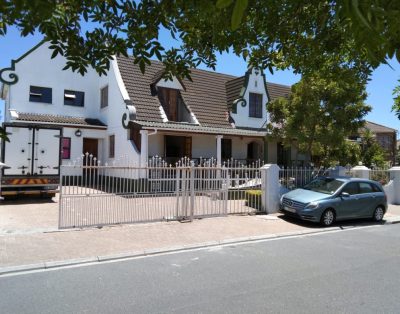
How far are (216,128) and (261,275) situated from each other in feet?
Answer: 47.6

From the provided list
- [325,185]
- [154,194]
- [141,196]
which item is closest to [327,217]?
[325,185]

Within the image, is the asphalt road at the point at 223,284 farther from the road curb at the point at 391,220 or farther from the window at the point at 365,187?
the road curb at the point at 391,220

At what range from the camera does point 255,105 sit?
24.5 metres

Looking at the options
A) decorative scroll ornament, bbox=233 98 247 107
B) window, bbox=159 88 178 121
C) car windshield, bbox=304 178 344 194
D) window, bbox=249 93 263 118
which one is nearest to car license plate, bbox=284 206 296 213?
car windshield, bbox=304 178 344 194

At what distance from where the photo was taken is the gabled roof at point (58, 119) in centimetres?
2080

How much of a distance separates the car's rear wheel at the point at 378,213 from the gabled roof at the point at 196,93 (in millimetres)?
10412

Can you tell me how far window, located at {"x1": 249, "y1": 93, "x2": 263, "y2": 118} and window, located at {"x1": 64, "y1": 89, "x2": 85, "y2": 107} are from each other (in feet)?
34.8

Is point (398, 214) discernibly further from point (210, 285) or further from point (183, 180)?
point (210, 285)

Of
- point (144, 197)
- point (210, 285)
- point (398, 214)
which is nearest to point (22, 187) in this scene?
point (144, 197)

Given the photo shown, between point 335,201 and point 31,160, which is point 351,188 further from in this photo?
point 31,160

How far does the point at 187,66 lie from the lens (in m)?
3.98

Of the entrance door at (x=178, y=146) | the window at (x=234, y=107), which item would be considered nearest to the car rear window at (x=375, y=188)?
the entrance door at (x=178, y=146)

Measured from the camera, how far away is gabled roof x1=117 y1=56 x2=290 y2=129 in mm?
20891

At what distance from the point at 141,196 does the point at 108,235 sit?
2021mm
